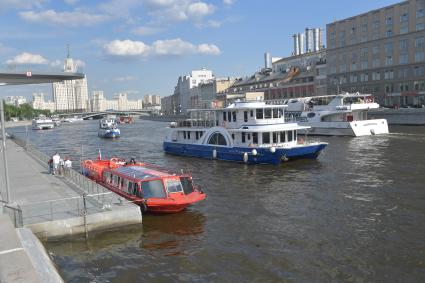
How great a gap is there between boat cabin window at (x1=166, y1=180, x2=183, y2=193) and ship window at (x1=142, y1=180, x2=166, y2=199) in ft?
A: 1.13

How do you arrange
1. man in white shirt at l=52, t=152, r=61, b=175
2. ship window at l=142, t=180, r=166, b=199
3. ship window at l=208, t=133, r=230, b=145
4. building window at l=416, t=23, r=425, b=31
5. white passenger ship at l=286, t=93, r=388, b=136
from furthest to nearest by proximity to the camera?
building window at l=416, t=23, r=425, b=31, white passenger ship at l=286, t=93, r=388, b=136, ship window at l=208, t=133, r=230, b=145, man in white shirt at l=52, t=152, r=61, b=175, ship window at l=142, t=180, r=166, b=199

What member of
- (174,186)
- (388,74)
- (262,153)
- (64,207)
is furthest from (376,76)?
(64,207)

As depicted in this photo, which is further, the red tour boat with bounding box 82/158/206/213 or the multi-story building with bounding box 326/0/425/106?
the multi-story building with bounding box 326/0/425/106

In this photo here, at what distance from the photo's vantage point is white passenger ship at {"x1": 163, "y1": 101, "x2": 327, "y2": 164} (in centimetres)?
4162

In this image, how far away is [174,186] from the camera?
79.6 ft

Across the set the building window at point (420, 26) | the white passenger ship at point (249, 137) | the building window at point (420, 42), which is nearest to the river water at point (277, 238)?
the white passenger ship at point (249, 137)

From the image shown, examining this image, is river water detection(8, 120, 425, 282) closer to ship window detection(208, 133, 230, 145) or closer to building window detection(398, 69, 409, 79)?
ship window detection(208, 133, 230, 145)

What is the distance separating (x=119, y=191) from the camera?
26.5 meters

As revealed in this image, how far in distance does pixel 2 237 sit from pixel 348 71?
10873cm

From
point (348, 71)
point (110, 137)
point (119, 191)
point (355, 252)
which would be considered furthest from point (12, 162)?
point (348, 71)

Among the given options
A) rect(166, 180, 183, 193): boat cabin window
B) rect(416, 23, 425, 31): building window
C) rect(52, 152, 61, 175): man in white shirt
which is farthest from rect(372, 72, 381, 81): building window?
rect(166, 180, 183, 193): boat cabin window

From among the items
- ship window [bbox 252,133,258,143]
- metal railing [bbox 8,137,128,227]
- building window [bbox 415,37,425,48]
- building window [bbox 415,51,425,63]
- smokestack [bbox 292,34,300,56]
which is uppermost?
smokestack [bbox 292,34,300,56]

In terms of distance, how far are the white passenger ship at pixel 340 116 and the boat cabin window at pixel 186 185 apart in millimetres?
46054

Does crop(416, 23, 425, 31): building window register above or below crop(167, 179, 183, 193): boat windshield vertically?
above
